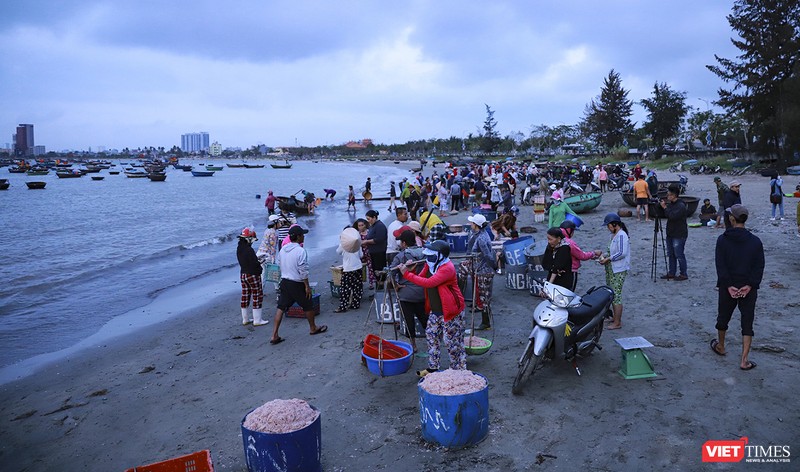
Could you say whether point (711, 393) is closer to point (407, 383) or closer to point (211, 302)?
point (407, 383)

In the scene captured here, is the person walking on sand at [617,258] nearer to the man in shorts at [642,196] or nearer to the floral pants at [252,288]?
the floral pants at [252,288]

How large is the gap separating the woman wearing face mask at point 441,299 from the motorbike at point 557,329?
734mm

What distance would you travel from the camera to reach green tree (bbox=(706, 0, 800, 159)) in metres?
32.4

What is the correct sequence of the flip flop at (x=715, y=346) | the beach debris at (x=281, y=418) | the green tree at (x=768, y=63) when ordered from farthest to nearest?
the green tree at (x=768, y=63), the flip flop at (x=715, y=346), the beach debris at (x=281, y=418)

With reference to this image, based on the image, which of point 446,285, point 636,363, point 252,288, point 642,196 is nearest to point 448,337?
point 446,285

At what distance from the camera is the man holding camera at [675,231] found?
9.12 m

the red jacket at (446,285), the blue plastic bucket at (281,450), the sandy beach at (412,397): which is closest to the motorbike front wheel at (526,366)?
the sandy beach at (412,397)

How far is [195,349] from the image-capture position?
862 cm

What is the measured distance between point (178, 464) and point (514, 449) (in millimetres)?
2789

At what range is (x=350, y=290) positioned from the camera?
941 centimetres

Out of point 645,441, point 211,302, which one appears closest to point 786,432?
point 645,441

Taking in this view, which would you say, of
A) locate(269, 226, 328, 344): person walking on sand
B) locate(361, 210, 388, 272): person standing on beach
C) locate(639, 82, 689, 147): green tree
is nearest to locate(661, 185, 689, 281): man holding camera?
locate(361, 210, 388, 272): person standing on beach

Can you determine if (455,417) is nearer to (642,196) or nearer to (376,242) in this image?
(376,242)

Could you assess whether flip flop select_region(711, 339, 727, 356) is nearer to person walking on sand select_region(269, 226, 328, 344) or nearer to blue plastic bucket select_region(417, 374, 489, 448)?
blue plastic bucket select_region(417, 374, 489, 448)
